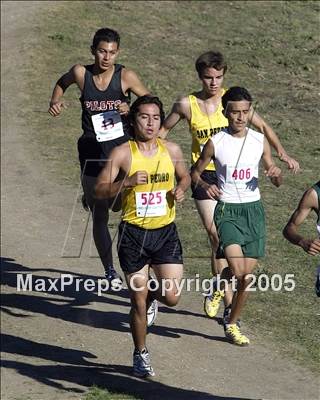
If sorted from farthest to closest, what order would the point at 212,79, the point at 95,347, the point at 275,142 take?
1. the point at 95,347
2. the point at 212,79
3. the point at 275,142

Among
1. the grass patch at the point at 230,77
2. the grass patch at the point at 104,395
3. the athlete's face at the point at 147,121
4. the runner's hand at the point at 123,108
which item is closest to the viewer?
the athlete's face at the point at 147,121

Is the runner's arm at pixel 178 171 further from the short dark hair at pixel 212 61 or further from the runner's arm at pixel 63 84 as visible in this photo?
the runner's arm at pixel 63 84

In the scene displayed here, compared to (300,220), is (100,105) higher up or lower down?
higher up

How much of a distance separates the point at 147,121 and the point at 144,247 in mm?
999

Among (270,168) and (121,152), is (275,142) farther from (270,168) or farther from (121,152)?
(121,152)

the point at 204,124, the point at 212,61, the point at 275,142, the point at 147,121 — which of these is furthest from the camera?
the point at 204,124

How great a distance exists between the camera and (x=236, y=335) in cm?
1081

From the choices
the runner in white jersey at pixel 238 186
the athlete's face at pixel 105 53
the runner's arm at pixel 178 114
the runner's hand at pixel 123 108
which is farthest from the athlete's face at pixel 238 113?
the athlete's face at pixel 105 53

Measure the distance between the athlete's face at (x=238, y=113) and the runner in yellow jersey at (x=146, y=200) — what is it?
1.67ft

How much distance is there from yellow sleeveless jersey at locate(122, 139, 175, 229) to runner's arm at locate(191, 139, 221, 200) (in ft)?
1.27

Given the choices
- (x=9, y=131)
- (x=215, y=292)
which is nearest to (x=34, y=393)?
(x=215, y=292)

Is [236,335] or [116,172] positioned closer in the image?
[116,172]

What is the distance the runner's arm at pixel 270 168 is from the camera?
9.88m

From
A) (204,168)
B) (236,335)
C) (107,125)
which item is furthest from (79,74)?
(236,335)
